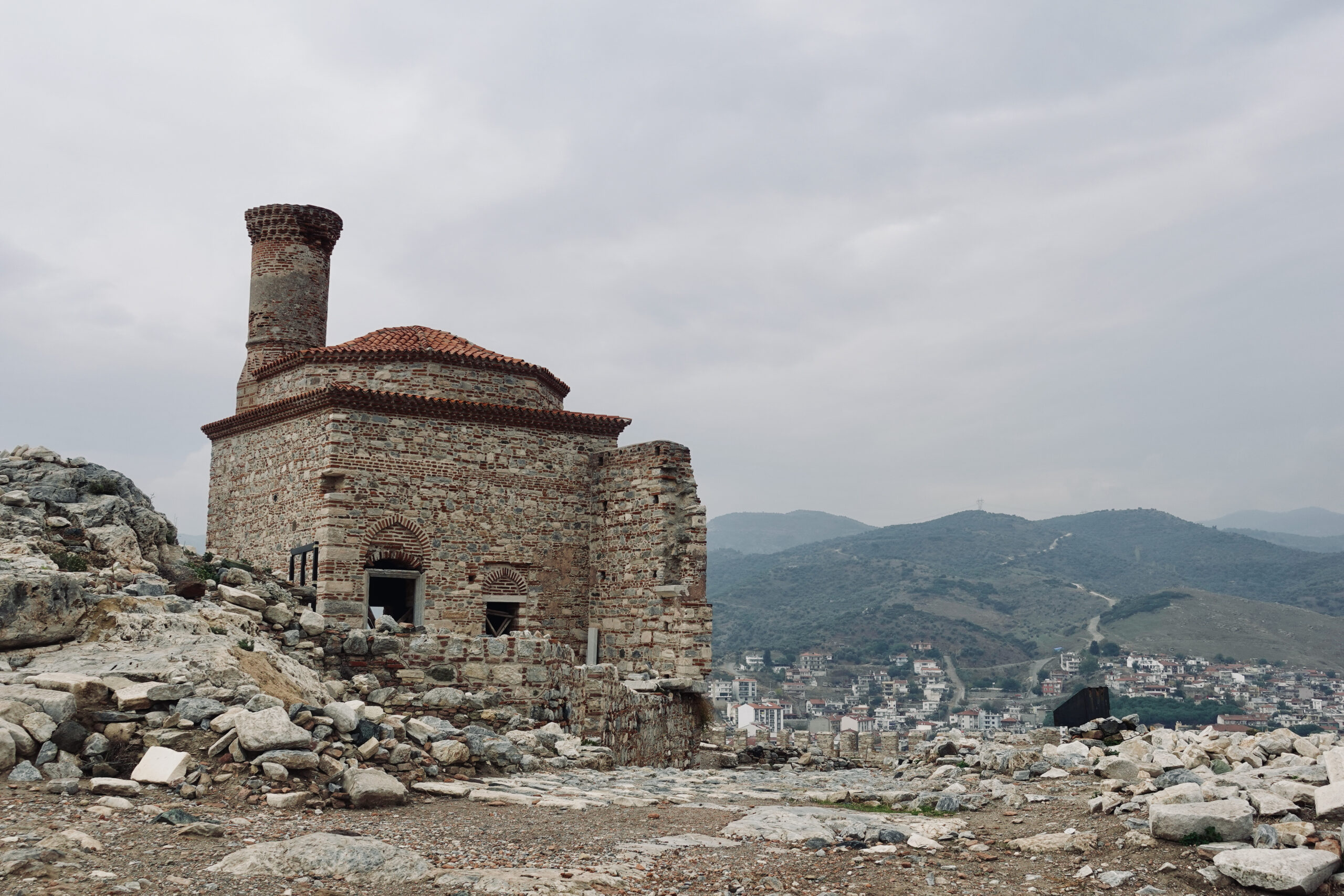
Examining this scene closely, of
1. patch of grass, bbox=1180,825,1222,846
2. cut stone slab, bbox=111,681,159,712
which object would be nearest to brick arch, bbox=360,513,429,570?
cut stone slab, bbox=111,681,159,712

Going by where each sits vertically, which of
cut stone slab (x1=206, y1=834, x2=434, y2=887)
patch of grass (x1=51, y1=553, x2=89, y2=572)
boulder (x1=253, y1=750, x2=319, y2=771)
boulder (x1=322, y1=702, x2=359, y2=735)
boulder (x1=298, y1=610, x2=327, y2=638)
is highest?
patch of grass (x1=51, y1=553, x2=89, y2=572)

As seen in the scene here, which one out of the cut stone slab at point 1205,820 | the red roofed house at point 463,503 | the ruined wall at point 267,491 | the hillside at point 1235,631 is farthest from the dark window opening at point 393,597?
the hillside at point 1235,631

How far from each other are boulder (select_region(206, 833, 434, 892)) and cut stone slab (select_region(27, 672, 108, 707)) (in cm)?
247

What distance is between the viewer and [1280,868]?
16.7 ft

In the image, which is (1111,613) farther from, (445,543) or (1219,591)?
(445,543)

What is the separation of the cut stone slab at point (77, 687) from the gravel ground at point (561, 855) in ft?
3.73

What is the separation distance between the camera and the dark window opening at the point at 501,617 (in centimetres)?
1798

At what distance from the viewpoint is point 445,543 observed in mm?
17516

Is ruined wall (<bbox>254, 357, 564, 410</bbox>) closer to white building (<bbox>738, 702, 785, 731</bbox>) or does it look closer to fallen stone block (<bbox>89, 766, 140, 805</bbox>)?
fallen stone block (<bbox>89, 766, 140, 805</bbox>)

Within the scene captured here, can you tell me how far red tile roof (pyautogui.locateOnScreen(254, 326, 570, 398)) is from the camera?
1805cm

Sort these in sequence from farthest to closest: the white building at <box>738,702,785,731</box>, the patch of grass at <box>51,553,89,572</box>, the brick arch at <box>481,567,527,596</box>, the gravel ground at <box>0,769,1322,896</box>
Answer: the white building at <box>738,702,785,731</box>, the brick arch at <box>481,567,527,596</box>, the patch of grass at <box>51,553,89,572</box>, the gravel ground at <box>0,769,1322,896</box>

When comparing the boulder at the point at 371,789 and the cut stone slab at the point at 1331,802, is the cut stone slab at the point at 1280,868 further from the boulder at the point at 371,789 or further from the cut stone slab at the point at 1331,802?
the boulder at the point at 371,789

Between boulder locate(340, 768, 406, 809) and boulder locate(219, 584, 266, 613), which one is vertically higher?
boulder locate(219, 584, 266, 613)

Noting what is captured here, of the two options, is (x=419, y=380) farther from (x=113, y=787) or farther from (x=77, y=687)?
(x=113, y=787)
